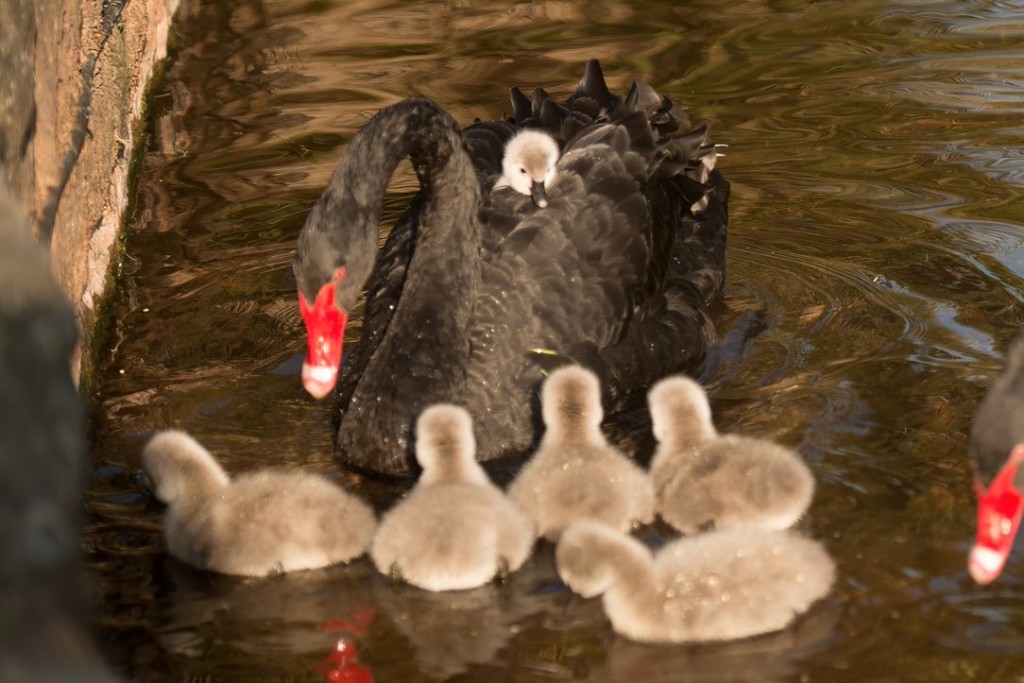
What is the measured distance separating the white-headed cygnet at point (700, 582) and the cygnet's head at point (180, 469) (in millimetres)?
1032

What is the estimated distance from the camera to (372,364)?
4.68 m

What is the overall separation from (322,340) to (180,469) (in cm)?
53

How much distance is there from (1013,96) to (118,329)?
436 cm

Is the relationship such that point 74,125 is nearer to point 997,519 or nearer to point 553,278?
point 553,278

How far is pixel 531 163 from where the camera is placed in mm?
A: 4938

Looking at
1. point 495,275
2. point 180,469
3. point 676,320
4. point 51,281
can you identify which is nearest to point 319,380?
point 180,469

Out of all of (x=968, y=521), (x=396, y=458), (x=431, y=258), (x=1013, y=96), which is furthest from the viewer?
(x=1013, y=96)

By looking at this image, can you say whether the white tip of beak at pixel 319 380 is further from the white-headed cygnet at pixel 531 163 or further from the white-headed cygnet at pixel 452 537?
the white-headed cygnet at pixel 531 163

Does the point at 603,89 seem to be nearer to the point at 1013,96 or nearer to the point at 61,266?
the point at 61,266

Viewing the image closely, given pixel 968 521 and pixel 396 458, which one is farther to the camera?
pixel 396 458

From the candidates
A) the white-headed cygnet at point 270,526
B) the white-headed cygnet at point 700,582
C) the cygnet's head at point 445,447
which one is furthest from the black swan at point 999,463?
the white-headed cygnet at point 270,526

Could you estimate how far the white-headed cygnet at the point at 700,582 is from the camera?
343cm

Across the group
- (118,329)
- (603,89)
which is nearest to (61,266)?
(118,329)

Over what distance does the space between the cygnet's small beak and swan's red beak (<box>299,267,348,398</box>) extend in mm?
984
